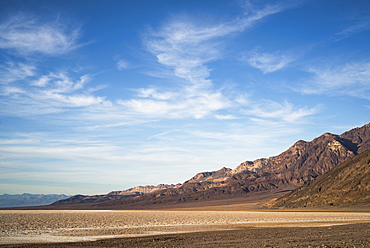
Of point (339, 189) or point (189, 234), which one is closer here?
point (189, 234)

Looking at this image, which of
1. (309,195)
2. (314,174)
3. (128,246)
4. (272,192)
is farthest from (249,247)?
(314,174)

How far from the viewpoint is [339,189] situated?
10344 cm

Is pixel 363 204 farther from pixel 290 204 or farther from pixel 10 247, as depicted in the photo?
pixel 10 247

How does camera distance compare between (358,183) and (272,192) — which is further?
(272,192)

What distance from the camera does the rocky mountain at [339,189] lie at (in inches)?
3691

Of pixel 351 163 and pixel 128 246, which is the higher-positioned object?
pixel 351 163

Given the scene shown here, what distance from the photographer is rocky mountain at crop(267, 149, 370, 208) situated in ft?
308

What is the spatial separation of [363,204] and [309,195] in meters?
28.4

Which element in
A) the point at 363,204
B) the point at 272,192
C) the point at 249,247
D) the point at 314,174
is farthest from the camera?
the point at 314,174

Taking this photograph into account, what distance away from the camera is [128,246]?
1984 cm

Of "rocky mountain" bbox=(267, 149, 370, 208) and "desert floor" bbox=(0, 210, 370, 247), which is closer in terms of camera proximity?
"desert floor" bbox=(0, 210, 370, 247)

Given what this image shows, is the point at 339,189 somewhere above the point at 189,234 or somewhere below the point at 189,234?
above

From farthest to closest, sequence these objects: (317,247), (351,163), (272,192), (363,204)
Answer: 1. (272,192)
2. (351,163)
3. (363,204)
4. (317,247)

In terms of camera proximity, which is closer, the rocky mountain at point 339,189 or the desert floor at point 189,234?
the desert floor at point 189,234
